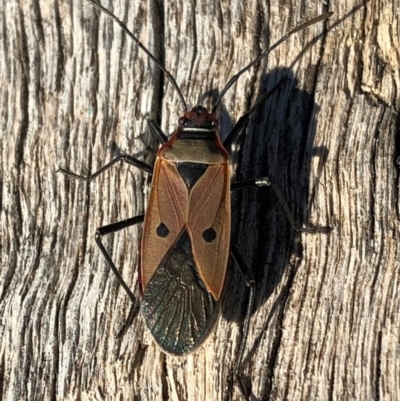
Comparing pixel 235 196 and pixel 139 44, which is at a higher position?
pixel 139 44

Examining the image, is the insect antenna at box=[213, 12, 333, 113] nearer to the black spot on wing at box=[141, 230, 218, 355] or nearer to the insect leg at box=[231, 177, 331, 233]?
the insect leg at box=[231, 177, 331, 233]

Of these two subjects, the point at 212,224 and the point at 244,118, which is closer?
the point at 212,224

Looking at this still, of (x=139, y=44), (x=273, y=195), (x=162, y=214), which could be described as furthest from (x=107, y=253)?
(x=139, y=44)

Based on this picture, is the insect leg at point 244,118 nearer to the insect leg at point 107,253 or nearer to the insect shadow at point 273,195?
the insect shadow at point 273,195

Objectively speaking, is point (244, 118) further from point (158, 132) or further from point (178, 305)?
→ point (178, 305)

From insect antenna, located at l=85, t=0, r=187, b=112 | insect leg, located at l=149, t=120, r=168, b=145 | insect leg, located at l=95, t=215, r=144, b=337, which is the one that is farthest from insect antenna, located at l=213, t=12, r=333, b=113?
insect leg, located at l=95, t=215, r=144, b=337

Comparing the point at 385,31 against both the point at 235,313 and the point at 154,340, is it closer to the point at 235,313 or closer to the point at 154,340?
the point at 235,313

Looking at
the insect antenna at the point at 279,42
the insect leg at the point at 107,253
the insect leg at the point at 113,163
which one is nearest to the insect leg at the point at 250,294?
the insect leg at the point at 107,253

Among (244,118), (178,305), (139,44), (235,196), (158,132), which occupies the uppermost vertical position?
(139,44)
